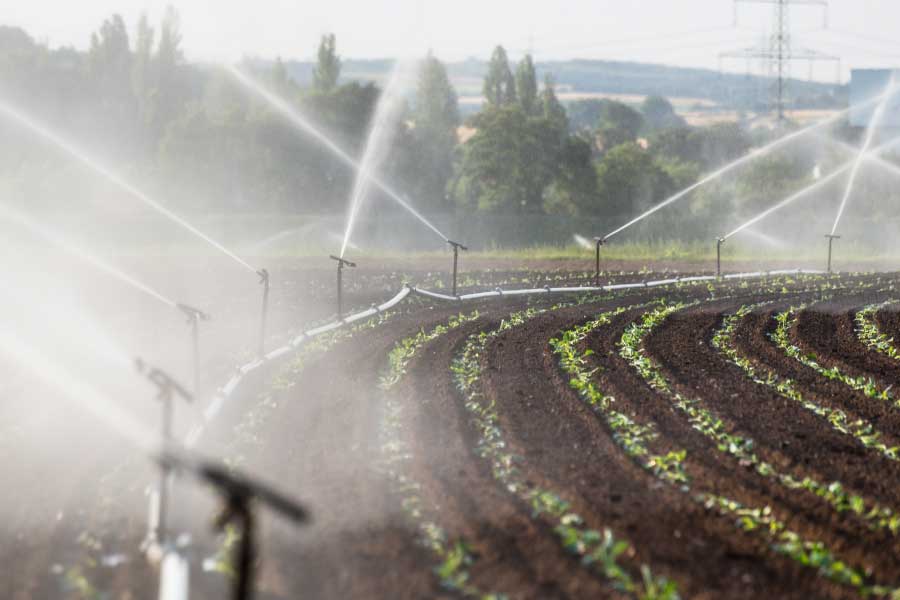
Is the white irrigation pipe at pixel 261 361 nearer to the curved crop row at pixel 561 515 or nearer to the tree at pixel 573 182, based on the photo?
the curved crop row at pixel 561 515

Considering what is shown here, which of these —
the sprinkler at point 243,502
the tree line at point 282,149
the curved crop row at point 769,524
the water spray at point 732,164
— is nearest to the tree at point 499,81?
the tree line at point 282,149

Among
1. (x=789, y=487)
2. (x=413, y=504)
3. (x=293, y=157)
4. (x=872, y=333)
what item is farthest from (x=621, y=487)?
(x=293, y=157)

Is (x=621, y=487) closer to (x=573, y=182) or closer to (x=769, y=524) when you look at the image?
(x=769, y=524)

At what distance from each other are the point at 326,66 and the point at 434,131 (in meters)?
8.18

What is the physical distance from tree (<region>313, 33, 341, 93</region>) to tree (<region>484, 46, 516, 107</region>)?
1676cm

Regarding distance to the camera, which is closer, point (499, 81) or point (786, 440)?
point (786, 440)

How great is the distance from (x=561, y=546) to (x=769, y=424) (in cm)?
500

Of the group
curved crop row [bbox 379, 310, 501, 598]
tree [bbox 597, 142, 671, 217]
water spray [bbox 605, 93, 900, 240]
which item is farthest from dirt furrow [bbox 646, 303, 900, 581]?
tree [bbox 597, 142, 671, 217]

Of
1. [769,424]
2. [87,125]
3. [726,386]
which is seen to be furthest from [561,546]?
[87,125]

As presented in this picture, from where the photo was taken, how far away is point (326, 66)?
79.5 meters

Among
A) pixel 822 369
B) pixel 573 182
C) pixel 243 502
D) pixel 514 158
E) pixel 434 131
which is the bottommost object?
pixel 822 369

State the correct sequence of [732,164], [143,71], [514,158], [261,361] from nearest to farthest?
1. [261,361]
2. [732,164]
3. [514,158]
4. [143,71]

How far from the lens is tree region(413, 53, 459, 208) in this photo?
68125 millimetres

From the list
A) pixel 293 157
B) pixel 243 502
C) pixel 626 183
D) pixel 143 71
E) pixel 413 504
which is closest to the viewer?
pixel 243 502
